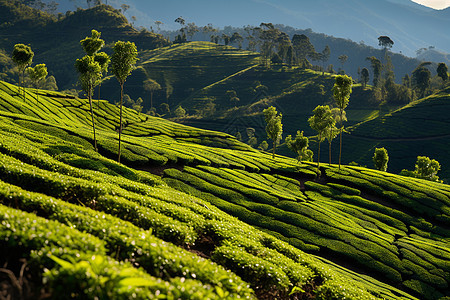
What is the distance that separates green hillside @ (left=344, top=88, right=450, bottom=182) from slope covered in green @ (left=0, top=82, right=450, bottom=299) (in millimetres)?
91867

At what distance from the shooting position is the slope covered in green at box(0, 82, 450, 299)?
7973 millimetres

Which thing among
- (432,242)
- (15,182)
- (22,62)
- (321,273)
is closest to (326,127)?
(432,242)

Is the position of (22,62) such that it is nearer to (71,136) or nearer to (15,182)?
(71,136)

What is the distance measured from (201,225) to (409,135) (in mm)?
163459

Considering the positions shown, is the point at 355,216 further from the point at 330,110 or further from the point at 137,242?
the point at 137,242

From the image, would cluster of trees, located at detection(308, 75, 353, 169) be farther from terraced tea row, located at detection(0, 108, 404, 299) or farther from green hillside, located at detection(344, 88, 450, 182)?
green hillside, located at detection(344, 88, 450, 182)

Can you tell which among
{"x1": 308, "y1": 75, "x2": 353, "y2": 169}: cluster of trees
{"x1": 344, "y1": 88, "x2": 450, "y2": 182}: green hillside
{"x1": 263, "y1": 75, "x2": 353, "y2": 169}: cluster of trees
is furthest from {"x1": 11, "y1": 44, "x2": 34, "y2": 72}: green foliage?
{"x1": 344, "y1": 88, "x2": 450, "y2": 182}: green hillside

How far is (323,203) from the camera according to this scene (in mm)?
41281

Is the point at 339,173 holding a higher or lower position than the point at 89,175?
lower

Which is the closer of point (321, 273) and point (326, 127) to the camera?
point (321, 273)

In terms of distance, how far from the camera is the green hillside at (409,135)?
130375 mm

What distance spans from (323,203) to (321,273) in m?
27.1

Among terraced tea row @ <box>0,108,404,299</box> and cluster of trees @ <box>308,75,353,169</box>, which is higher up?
cluster of trees @ <box>308,75,353,169</box>

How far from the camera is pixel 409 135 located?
143125 millimetres
